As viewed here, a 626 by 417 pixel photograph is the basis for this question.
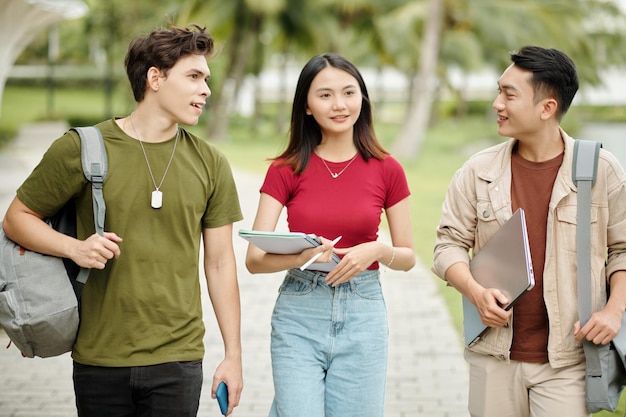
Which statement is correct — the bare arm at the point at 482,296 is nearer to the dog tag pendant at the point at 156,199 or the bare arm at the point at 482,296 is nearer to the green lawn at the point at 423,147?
the green lawn at the point at 423,147

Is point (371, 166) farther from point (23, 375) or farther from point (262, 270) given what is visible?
point (23, 375)

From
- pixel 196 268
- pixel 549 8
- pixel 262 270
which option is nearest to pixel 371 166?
pixel 262 270

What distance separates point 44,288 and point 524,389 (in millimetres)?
1767

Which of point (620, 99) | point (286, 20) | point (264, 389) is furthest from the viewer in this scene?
point (620, 99)

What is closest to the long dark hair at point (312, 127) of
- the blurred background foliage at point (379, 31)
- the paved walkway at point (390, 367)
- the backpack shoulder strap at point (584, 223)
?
the backpack shoulder strap at point (584, 223)

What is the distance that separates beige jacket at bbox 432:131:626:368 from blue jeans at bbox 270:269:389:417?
1.20ft

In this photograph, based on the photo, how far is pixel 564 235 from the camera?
11.3 ft

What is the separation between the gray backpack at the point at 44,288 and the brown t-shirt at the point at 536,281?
1.52 m

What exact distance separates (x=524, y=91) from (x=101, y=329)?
175cm

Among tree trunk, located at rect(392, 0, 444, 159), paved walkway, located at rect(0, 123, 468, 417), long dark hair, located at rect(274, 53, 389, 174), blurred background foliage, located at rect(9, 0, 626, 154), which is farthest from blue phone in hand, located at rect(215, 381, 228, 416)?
tree trunk, located at rect(392, 0, 444, 159)

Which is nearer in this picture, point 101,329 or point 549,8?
point 101,329

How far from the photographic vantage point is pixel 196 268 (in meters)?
3.45

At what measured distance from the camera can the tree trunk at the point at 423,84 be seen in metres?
28.2

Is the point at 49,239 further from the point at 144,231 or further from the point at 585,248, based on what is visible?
the point at 585,248
